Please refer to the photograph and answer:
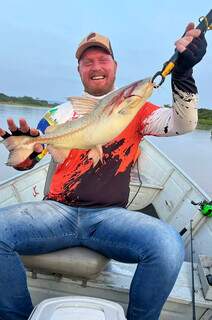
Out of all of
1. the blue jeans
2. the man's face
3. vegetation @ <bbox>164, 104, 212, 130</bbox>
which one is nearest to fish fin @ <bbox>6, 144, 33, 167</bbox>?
the blue jeans

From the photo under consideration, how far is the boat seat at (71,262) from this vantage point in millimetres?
2762

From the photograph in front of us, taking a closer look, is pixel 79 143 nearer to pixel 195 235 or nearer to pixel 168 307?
pixel 168 307

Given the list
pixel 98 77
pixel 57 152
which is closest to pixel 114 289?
pixel 57 152

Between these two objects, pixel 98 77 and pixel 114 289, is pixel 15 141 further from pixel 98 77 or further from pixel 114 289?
pixel 114 289

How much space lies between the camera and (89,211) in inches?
118

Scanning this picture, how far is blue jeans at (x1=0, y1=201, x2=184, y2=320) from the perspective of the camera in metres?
2.56

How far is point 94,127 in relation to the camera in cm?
243

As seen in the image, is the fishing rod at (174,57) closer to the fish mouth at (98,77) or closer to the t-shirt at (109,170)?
the t-shirt at (109,170)

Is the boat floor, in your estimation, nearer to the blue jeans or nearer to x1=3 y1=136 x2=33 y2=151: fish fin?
the blue jeans

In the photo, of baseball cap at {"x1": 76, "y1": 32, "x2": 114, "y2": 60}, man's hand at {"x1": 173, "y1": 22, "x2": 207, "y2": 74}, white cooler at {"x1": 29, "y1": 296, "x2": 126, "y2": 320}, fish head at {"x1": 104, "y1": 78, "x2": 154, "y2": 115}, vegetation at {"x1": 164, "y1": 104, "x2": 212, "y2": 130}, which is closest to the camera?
white cooler at {"x1": 29, "y1": 296, "x2": 126, "y2": 320}

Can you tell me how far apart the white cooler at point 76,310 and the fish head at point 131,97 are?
1.15 m

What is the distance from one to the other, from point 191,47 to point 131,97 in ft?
1.67

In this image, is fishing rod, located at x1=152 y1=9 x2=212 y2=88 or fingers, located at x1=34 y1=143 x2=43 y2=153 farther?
fingers, located at x1=34 y1=143 x2=43 y2=153

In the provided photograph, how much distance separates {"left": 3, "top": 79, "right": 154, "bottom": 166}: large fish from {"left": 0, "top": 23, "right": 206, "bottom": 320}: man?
111 mm
